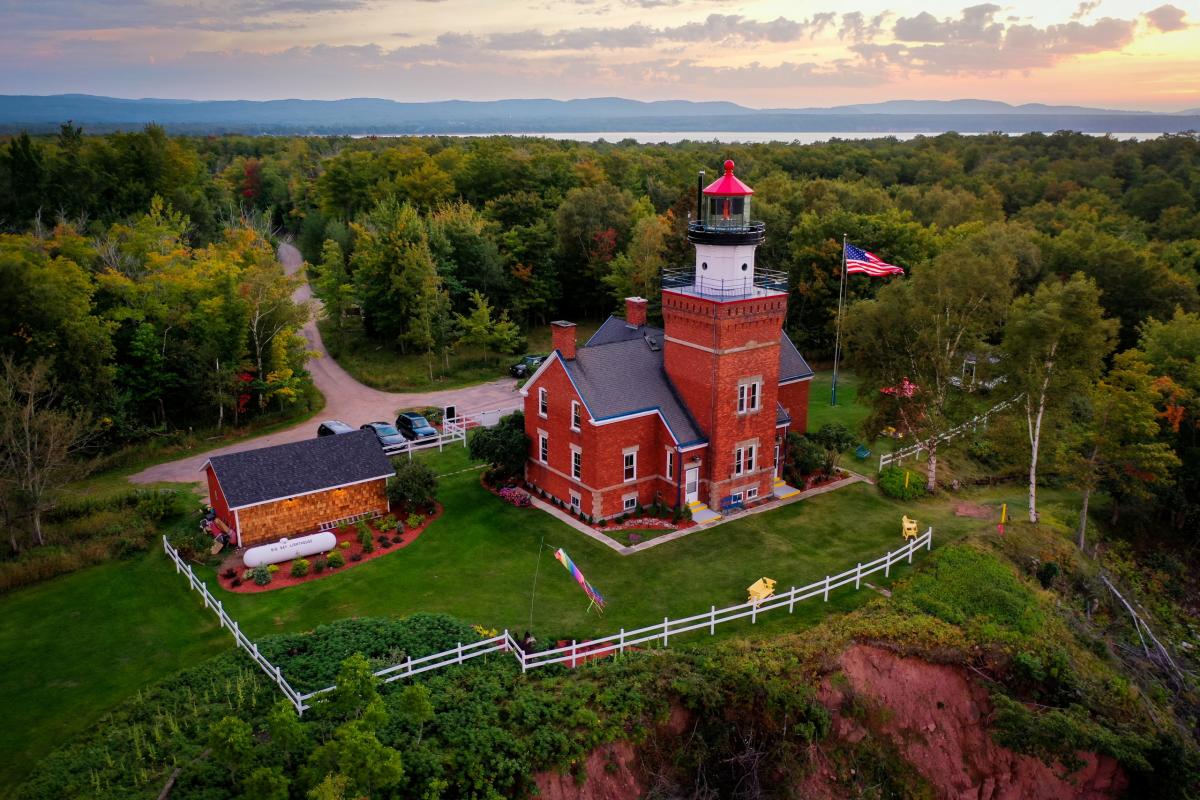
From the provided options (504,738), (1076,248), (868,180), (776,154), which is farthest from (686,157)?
(504,738)

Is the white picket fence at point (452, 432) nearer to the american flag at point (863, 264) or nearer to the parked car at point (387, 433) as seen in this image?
the parked car at point (387, 433)

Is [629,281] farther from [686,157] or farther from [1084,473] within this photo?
[686,157]

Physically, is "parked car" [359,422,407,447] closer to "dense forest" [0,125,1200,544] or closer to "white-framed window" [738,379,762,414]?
"dense forest" [0,125,1200,544]

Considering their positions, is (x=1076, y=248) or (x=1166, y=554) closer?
(x=1166, y=554)

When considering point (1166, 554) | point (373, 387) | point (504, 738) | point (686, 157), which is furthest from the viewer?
point (686, 157)

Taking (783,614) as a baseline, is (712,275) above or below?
above

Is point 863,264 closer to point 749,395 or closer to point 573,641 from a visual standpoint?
point 749,395

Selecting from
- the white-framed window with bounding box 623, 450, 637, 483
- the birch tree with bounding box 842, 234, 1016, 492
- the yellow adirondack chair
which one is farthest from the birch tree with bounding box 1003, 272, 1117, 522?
the white-framed window with bounding box 623, 450, 637, 483
